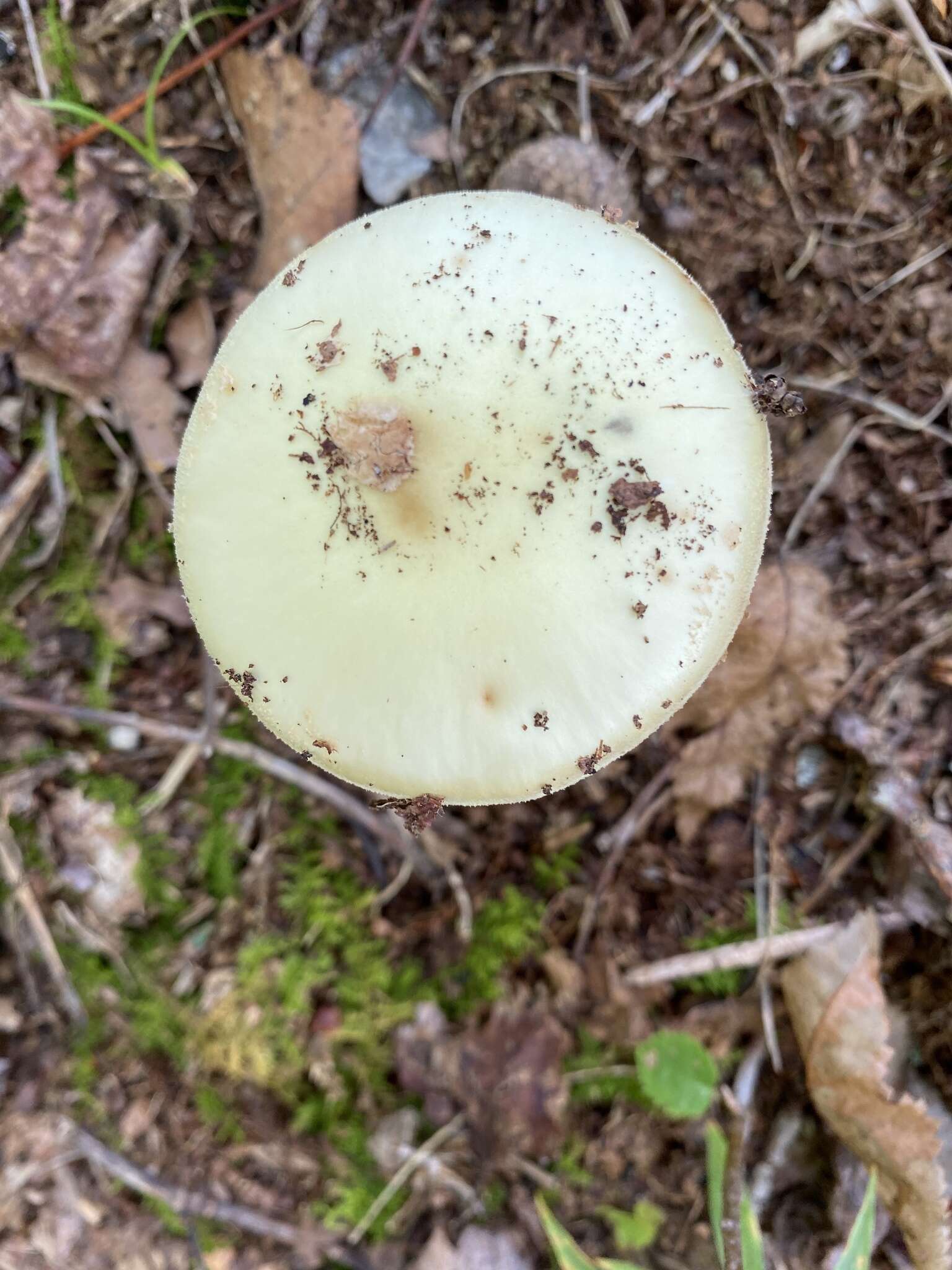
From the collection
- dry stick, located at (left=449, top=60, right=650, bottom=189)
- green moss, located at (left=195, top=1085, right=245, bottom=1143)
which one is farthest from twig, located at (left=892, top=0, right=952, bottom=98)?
green moss, located at (left=195, top=1085, right=245, bottom=1143)

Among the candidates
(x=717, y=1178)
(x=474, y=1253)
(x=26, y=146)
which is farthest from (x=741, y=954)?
(x=26, y=146)

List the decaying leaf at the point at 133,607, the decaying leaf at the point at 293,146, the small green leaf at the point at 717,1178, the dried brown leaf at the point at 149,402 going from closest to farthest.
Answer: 1. the small green leaf at the point at 717,1178
2. the decaying leaf at the point at 293,146
3. the dried brown leaf at the point at 149,402
4. the decaying leaf at the point at 133,607

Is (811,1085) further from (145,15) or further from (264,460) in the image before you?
(145,15)

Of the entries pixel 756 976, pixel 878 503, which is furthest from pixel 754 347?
pixel 756 976

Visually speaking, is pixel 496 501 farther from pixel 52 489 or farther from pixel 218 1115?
pixel 218 1115

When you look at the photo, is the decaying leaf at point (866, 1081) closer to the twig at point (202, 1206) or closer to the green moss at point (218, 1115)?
the twig at point (202, 1206)

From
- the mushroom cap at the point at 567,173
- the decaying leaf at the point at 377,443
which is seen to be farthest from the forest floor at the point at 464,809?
the decaying leaf at the point at 377,443
